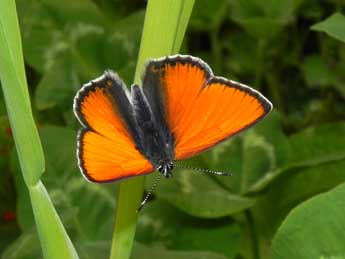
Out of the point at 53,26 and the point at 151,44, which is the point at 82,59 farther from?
the point at 151,44

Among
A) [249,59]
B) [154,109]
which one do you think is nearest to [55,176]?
[154,109]

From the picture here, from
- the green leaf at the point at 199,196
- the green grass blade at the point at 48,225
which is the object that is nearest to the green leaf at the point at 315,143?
the green leaf at the point at 199,196

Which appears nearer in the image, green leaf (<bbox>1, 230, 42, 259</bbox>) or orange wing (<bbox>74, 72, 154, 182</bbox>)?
orange wing (<bbox>74, 72, 154, 182</bbox>)

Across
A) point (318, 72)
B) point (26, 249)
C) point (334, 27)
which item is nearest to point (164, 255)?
point (26, 249)

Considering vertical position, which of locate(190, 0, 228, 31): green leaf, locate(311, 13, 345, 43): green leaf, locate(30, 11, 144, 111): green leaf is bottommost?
locate(30, 11, 144, 111): green leaf

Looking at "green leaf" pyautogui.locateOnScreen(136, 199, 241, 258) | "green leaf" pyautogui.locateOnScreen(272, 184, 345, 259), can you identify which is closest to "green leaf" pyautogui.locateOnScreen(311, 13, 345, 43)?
"green leaf" pyautogui.locateOnScreen(272, 184, 345, 259)

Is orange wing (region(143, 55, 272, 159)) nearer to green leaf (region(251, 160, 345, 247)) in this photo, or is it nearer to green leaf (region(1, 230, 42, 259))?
green leaf (region(1, 230, 42, 259))

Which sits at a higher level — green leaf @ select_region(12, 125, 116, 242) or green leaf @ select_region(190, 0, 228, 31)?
green leaf @ select_region(190, 0, 228, 31)

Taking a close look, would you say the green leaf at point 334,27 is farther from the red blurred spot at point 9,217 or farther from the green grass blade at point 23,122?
the red blurred spot at point 9,217
